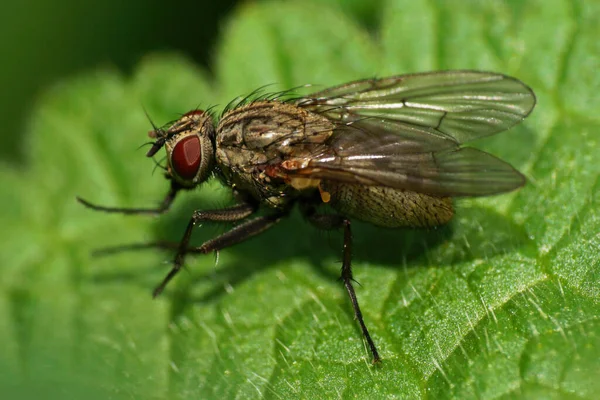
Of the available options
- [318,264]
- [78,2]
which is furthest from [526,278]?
[78,2]

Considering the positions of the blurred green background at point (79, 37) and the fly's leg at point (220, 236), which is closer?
the fly's leg at point (220, 236)

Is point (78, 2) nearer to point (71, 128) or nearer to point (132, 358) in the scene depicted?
point (71, 128)

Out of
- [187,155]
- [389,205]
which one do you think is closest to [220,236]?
[187,155]

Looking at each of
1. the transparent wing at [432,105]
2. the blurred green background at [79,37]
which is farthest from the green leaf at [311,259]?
the blurred green background at [79,37]

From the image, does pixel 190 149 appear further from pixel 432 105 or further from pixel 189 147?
pixel 432 105

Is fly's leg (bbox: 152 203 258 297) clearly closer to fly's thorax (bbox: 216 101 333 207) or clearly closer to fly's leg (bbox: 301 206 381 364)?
fly's thorax (bbox: 216 101 333 207)

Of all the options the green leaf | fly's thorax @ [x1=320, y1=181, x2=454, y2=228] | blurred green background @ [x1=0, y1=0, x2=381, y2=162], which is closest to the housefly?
fly's thorax @ [x1=320, y1=181, x2=454, y2=228]

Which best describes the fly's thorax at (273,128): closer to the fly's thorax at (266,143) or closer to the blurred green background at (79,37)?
the fly's thorax at (266,143)
